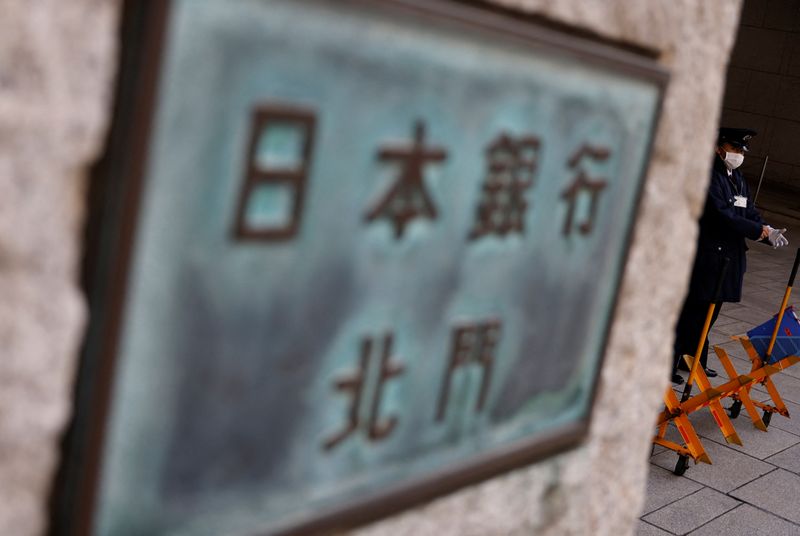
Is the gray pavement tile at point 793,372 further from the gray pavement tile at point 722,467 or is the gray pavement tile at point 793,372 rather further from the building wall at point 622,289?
the building wall at point 622,289

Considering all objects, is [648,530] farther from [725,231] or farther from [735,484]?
[725,231]

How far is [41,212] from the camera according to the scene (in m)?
0.87

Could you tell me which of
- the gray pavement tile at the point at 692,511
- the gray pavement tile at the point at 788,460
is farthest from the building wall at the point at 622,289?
the gray pavement tile at the point at 788,460

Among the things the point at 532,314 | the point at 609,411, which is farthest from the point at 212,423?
the point at 609,411

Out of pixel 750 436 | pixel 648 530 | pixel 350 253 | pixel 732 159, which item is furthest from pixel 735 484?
pixel 350 253

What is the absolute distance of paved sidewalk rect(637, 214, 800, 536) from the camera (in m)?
4.45

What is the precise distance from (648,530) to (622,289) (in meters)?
2.94

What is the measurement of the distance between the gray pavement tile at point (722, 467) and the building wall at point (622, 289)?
334 cm

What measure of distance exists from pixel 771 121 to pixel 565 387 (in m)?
15.1

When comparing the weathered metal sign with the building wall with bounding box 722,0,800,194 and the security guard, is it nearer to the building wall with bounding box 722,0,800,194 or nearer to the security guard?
the security guard

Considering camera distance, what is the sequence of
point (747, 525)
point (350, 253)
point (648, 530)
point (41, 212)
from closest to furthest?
point (41, 212) → point (350, 253) → point (648, 530) → point (747, 525)

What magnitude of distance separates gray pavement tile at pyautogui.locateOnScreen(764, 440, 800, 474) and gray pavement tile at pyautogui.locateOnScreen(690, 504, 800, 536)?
2.24ft

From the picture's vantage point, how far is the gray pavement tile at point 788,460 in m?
5.23

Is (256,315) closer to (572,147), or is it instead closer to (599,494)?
(572,147)
